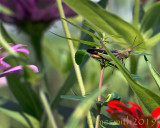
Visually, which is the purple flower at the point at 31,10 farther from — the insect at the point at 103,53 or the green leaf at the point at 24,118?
the insect at the point at 103,53

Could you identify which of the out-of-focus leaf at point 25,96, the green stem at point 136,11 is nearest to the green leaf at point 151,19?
the green stem at point 136,11

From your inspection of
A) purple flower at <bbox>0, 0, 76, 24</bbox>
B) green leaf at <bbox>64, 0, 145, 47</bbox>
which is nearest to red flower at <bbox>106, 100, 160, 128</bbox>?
green leaf at <bbox>64, 0, 145, 47</bbox>

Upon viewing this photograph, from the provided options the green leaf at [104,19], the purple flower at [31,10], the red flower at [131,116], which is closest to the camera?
the red flower at [131,116]

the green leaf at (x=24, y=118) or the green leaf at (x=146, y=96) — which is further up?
the green leaf at (x=24, y=118)

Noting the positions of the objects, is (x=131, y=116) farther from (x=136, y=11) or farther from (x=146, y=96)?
(x=136, y=11)

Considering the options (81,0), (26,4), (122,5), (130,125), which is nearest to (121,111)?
(130,125)

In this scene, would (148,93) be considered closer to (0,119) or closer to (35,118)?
(35,118)

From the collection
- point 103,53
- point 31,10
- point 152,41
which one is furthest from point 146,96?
point 31,10

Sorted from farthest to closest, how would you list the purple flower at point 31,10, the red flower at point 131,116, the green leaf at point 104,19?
1. the purple flower at point 31,10
2. the green leaf at point 104,19
3. the red flower at point 131,116

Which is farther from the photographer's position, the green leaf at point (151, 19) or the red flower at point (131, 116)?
the green leaf at point (151, 19)
